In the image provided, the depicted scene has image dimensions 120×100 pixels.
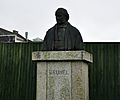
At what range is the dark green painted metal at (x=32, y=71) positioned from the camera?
1275 centimetres

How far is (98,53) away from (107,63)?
0.55 metres

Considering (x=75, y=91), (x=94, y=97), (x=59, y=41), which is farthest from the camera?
(x=94, y=97)

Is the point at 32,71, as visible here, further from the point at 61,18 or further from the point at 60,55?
the point at 60,55

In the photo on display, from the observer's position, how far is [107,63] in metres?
13.0

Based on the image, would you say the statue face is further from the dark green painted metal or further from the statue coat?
the dark green painted metal

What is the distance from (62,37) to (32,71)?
5777 mm

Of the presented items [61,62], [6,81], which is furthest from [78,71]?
[6,81]

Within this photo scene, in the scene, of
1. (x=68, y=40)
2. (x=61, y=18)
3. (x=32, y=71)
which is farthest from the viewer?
(x=32, y=71)

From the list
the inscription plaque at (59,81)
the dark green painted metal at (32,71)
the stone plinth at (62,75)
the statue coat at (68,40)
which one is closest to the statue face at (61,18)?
the statue coat at (68,40)

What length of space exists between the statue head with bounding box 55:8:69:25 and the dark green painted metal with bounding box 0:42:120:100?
5.24m

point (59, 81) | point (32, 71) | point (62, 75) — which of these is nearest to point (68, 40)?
point (62, 75)

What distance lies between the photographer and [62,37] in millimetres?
7781

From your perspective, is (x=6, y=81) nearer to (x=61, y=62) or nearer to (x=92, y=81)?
(x=92, y=81)

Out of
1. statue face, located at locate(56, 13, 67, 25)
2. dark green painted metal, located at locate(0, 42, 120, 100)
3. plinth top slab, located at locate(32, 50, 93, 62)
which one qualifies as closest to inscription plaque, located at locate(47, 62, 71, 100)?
plinth top slab, located at locate(32, 50, 93, 62)
